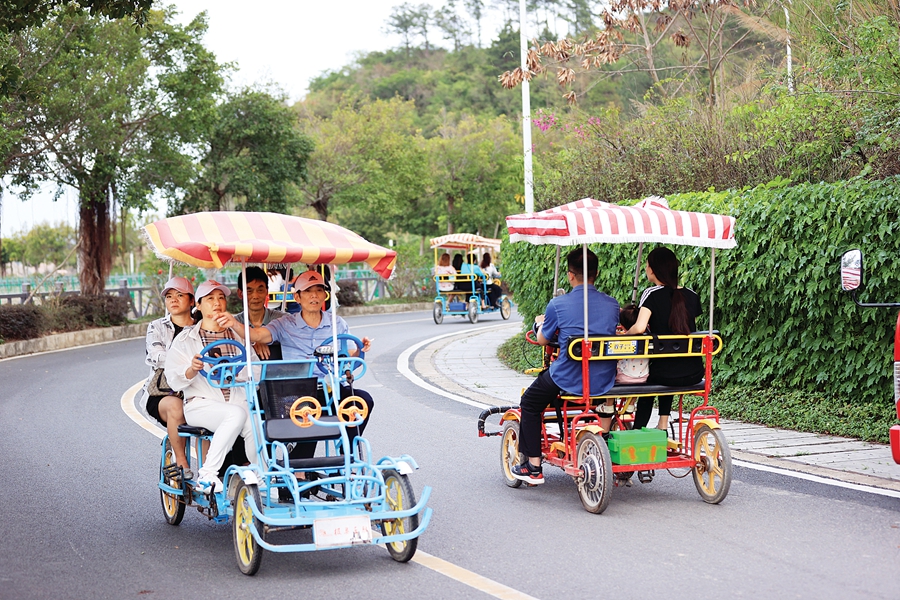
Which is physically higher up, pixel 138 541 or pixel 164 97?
pixel 164 97

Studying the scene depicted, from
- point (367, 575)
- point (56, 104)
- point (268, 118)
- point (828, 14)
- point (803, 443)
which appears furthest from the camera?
point (268, 118)

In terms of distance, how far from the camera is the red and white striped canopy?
730 centimetres

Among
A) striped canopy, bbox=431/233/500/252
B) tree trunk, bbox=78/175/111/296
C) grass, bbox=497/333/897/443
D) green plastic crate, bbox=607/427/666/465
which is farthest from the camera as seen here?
striped canopy, bbox=431/233/500/252

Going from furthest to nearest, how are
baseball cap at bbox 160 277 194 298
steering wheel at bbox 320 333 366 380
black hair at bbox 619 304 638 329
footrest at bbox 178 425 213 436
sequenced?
black hair at bbox 619 304 638 329, baseball cap at bbox 160 277 194 298, steering wheel at bbox 320 333 366 380, footrest at bbox 178 425 213 436

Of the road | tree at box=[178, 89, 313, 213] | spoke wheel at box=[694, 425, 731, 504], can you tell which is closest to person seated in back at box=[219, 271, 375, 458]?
the road

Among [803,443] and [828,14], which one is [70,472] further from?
[828,14]

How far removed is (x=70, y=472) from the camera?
9.10 meters

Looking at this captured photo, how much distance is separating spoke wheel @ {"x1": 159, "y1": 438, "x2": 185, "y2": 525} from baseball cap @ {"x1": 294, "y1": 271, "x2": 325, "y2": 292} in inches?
58.2

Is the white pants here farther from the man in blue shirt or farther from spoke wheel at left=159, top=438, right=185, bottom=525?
the man in blue shirt

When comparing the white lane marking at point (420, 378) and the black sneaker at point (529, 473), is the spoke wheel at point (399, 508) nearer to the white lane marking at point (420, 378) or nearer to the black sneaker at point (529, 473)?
the black sneaker at point (529, 473)

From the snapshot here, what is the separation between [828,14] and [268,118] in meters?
23.7

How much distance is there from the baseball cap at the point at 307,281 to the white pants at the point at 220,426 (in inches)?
36.6

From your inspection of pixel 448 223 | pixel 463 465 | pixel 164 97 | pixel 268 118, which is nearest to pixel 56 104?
pixel 164 97

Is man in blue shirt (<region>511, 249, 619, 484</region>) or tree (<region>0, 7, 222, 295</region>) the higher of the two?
tree (<region>0, 7, 222, 295</region>)
